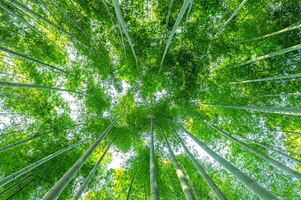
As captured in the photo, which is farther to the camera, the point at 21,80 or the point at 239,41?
the point at 21,80

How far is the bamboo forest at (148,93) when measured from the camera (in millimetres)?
6168

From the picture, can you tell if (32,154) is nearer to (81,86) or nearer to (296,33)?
(81,86)

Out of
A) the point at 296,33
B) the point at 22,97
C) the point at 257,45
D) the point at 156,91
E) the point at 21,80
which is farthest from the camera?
the point at 156,91

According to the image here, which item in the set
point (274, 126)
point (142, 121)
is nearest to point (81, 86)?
point (142, 121)

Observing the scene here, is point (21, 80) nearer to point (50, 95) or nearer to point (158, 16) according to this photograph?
point (50, 95)

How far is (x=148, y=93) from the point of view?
7.79 metres

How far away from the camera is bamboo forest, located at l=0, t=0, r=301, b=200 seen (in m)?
6.17

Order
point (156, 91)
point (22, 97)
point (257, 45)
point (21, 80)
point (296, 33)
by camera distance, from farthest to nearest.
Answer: point (156, 91)
point (21, 80)
point (22, 97)
point (257, 45)
point (296, 33)

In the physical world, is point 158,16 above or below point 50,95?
above

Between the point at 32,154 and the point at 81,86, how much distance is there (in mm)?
3068

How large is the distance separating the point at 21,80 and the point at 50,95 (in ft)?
4.21

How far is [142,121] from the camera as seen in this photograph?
7805 mm

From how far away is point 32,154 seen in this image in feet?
21.2

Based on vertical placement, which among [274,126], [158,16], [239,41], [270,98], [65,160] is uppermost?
[158,16]
